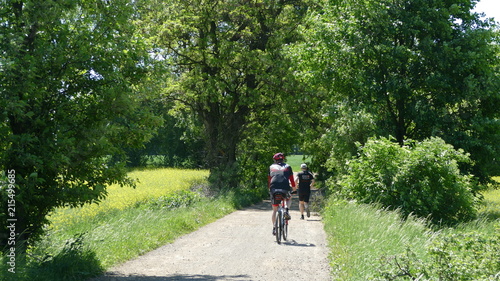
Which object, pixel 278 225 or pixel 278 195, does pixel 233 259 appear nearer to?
pixel 278 225

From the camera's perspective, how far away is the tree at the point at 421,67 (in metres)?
21.0

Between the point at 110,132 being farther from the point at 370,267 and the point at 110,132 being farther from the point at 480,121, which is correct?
the point at 480,121

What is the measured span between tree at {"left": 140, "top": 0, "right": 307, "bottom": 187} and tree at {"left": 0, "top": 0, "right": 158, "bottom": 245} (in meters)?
15.5

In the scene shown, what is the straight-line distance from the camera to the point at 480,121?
2117cm

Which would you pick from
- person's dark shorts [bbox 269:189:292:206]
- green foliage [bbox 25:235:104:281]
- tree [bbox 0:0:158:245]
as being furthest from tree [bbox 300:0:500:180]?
green foliage [bbox 25:235:104:281]

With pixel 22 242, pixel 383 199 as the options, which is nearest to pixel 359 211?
pixel 383 199

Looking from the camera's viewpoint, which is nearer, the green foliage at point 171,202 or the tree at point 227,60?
the green foliage at point 171,202

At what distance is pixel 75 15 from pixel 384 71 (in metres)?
15.0

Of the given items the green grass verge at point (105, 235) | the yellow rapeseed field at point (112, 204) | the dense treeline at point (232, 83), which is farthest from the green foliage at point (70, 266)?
the yellow rapeseed field at point (112, 204)

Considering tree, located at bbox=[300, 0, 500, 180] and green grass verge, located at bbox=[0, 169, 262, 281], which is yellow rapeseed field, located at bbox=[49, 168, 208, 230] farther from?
tree, located at bbox=[300, 0, 500, 180]

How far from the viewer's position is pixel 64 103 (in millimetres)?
9062

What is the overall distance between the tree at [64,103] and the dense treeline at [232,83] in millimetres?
27

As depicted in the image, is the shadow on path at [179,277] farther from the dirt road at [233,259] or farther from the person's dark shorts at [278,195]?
the person's dark shorts at [278,195]

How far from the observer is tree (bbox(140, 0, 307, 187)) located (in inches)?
1017
